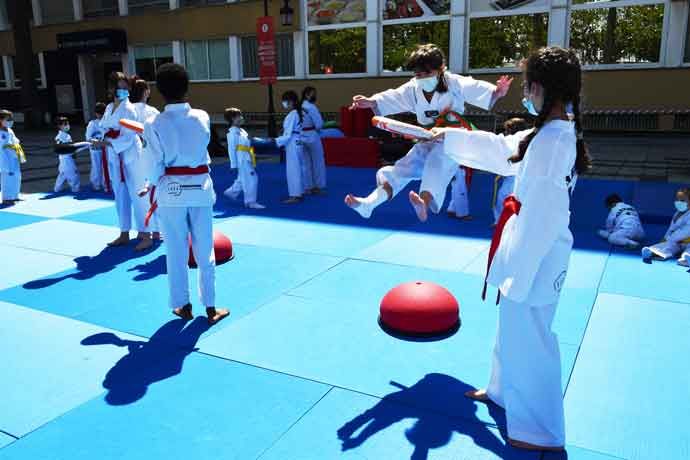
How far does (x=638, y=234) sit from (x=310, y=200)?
5845 mm

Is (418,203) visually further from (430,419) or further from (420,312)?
(430,419)

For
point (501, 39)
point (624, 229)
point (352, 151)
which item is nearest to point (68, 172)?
point (352, 151)

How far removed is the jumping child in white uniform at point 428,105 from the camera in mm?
4574

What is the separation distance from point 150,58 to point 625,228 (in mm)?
24308

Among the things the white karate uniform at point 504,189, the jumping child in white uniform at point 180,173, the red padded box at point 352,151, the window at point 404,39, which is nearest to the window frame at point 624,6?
the window at point 404,39

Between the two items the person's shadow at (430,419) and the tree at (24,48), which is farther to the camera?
the tree at (24,48)

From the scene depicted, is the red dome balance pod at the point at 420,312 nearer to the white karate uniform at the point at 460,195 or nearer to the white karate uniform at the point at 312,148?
the white karate uniform at the point at 460,195

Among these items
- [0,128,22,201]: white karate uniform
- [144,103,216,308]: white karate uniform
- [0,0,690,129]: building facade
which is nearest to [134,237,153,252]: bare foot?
[144,103,216,308]: white karate uniform

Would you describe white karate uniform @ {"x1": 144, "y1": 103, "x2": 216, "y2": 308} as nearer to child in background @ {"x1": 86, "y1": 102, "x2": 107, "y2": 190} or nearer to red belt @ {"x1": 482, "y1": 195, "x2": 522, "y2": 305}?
red belt @ {"x1": 482, "y1": 195, "x2": 522, "y2": 305}

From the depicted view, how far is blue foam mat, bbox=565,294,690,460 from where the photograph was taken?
3.36 meters

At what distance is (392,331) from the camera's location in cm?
493

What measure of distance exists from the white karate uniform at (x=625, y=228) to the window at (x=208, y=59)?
20247 mm

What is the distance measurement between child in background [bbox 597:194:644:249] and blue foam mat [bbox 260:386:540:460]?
4534 millimetres

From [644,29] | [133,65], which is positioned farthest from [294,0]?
[644,29]
